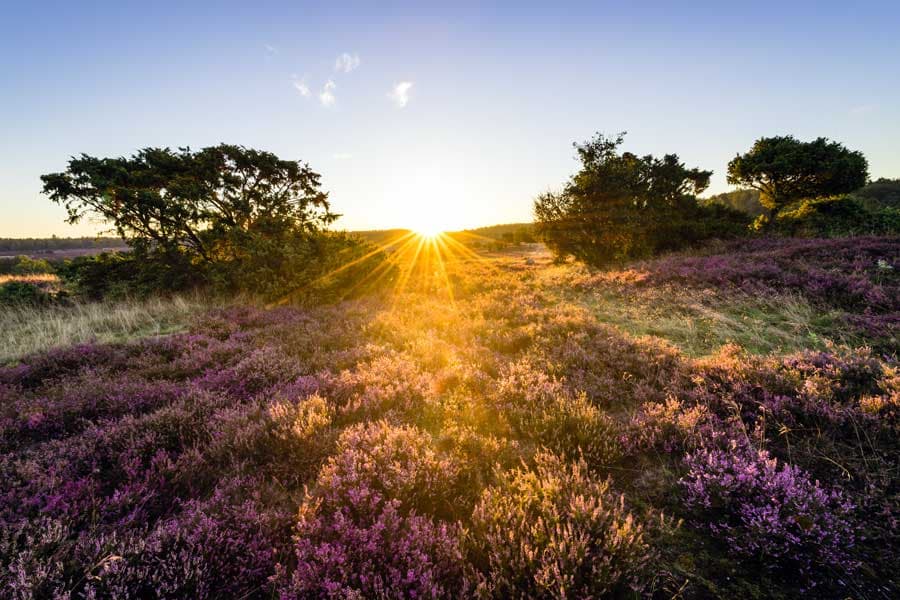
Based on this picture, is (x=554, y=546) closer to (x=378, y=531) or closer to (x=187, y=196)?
(x=378, y=531)

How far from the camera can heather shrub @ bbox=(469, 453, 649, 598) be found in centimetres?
196

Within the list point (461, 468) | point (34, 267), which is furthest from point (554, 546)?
point (34, 267)

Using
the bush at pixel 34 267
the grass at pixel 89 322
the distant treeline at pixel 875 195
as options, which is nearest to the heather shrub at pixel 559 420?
the grass at pixel 89 322

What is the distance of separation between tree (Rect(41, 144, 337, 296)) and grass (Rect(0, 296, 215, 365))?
184cm

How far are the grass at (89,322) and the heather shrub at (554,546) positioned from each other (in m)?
10.2

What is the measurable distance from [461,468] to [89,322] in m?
12.8

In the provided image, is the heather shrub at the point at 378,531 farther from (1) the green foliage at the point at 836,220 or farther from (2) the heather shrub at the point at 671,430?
(1) the green foliage at the point at 836,220

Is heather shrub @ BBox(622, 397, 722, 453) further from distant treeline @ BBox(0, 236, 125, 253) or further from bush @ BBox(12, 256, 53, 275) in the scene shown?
distant treeline @ BBox(0, 236, 125, 253)

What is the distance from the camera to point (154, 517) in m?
2.78

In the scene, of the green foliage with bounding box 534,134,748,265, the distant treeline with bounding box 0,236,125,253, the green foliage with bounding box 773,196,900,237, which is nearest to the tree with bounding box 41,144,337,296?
the green foliage with bounding box 534,134,748,265

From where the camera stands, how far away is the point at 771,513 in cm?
232

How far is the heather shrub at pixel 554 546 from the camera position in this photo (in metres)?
1.96

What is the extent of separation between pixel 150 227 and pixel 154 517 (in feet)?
47.4

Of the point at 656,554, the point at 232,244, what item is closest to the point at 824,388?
the point at 656,554
